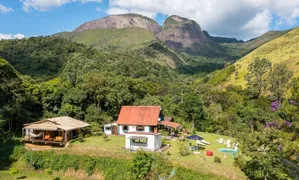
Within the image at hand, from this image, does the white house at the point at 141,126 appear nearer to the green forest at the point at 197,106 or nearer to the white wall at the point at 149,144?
the white wall at the point at 149,144

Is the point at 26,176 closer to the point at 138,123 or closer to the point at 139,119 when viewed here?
the point at 138,123

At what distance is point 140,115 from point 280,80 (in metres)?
38.8

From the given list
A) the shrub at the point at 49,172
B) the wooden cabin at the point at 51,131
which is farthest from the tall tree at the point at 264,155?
the wooden cabin at the point at 51,131

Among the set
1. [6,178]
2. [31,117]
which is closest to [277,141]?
[6,178]

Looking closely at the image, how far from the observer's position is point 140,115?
37.6 meters

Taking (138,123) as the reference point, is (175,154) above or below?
below

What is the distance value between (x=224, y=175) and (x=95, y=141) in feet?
59.0

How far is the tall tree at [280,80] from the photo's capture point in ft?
188

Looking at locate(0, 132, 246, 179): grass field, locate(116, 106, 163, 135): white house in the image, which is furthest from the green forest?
locate(116, 106, 163, 135): white house

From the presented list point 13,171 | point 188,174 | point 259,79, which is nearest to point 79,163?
point 13,171

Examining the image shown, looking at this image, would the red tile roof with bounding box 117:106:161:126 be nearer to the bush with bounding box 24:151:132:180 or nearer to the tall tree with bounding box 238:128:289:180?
the bush with bounding box 24:151:132:180

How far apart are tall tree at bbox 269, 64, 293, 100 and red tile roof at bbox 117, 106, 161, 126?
1407 inches

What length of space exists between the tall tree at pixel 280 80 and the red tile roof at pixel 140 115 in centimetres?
3574

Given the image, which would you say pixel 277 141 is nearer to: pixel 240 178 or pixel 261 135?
pixel 261 135
